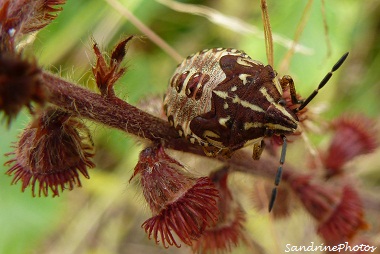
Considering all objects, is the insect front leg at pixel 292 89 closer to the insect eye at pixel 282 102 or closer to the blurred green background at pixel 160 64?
the insect eye at pixel 282 102


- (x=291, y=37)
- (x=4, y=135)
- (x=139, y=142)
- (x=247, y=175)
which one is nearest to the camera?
(x=139, y=142)

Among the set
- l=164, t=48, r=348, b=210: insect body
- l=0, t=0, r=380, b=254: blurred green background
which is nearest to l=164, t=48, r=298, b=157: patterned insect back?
l=164, t=48, r=348, b=210: insect body

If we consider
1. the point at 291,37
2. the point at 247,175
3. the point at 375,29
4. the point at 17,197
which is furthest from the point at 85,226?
the point at 375,29

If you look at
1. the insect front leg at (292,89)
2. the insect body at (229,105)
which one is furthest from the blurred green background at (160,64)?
the insect body at (229,105)

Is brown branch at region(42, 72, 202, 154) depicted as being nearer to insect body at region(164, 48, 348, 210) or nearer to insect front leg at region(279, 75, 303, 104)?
insect body at region(164, 48, 348, 210)

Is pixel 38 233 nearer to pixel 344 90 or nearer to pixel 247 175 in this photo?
pixel 247 175

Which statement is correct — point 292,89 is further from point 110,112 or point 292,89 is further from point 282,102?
point 110,112
